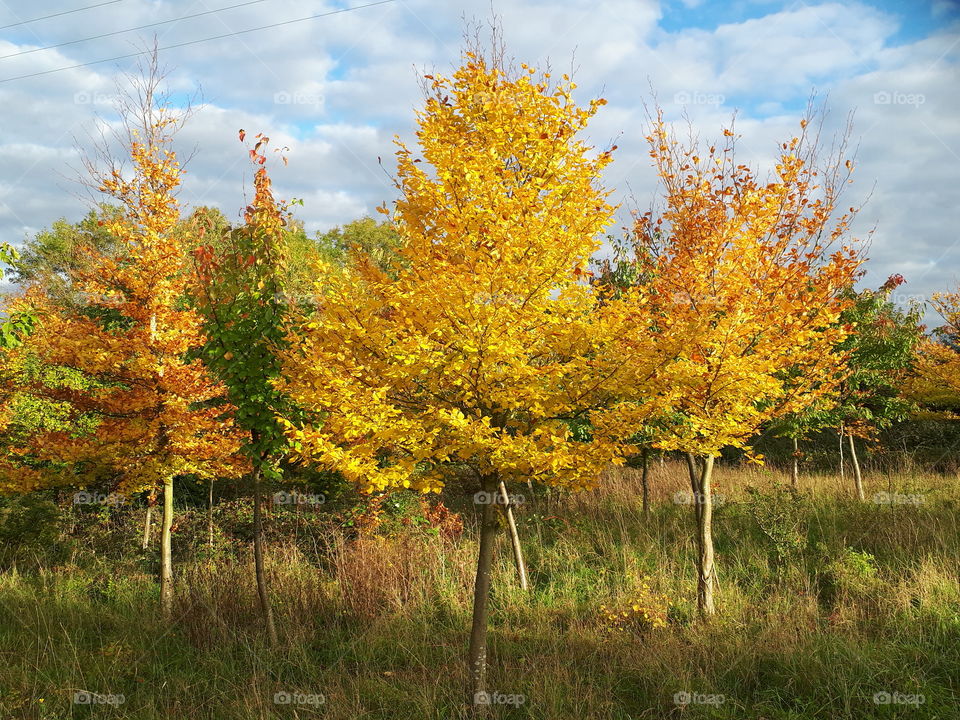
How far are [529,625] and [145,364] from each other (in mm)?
6176

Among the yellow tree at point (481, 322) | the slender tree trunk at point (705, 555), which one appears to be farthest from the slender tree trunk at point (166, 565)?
the slender tree trunk at point (705, 555)

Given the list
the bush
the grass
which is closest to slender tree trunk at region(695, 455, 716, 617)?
the grass

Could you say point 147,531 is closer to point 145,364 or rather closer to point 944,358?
point 145,364

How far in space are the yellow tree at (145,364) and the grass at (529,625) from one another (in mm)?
1602

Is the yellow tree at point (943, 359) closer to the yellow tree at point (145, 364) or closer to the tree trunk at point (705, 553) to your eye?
the tree trunk at point (705, 553)

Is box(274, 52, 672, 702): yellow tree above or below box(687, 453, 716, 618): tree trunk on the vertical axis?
above

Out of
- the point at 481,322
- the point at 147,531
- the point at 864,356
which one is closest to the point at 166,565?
the point at 147,531

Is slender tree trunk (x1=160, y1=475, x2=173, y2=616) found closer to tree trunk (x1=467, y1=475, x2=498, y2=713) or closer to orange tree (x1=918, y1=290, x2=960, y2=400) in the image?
tree trunk (x1=467, y1=475, x2=498, y2=713)

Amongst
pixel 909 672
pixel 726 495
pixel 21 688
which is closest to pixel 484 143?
pixel 909 672

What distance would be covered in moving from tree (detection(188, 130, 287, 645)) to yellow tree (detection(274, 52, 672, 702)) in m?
1.75

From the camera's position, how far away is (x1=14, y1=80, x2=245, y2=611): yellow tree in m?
8.37

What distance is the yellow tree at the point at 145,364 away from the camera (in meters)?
8.37

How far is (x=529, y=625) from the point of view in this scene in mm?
7953

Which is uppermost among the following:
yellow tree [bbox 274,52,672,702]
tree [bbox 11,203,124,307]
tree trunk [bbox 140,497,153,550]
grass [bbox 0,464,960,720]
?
tree [bbox 11,203,124,307]
